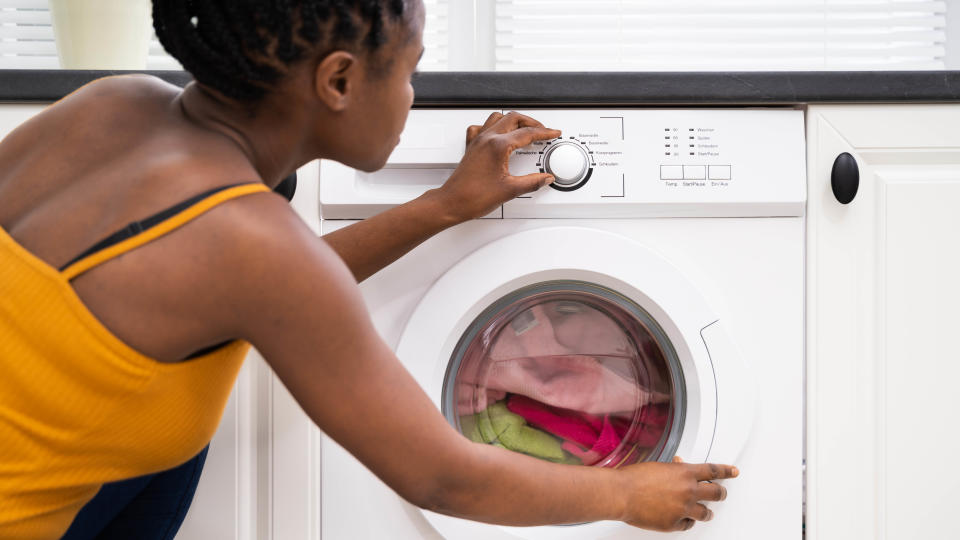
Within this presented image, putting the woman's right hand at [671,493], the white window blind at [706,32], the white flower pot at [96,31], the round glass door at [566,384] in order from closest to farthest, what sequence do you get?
the woman's right hand at [671,493]
the round glass door at [566,384]
the white flower pot at [96,31]
the white window blind at [706,32]

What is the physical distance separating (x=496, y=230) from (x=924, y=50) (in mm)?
1394

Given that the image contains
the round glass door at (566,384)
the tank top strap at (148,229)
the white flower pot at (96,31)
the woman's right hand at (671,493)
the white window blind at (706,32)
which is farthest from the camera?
the white window blind at (706,32)

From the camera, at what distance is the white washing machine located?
0.89 m

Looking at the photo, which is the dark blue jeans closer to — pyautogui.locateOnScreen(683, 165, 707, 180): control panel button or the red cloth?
the red cloth

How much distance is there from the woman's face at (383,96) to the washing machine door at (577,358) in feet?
0.93

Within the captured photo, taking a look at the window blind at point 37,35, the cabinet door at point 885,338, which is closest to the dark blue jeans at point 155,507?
the cabinet door at point 885,338

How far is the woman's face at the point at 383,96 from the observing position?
→ 22.7 inches

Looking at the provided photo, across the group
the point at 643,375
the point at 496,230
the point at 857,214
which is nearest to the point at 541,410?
the point at 643,375

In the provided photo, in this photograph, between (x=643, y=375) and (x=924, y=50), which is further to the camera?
(x=924, y=50)

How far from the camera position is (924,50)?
5.67 ft

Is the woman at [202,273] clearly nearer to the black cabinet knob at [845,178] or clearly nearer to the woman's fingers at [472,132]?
the woman's fingers at [472,132]

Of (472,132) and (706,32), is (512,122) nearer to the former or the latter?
(472,132)

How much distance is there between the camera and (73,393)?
1.85ft

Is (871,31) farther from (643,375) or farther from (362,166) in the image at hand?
(362,166)
